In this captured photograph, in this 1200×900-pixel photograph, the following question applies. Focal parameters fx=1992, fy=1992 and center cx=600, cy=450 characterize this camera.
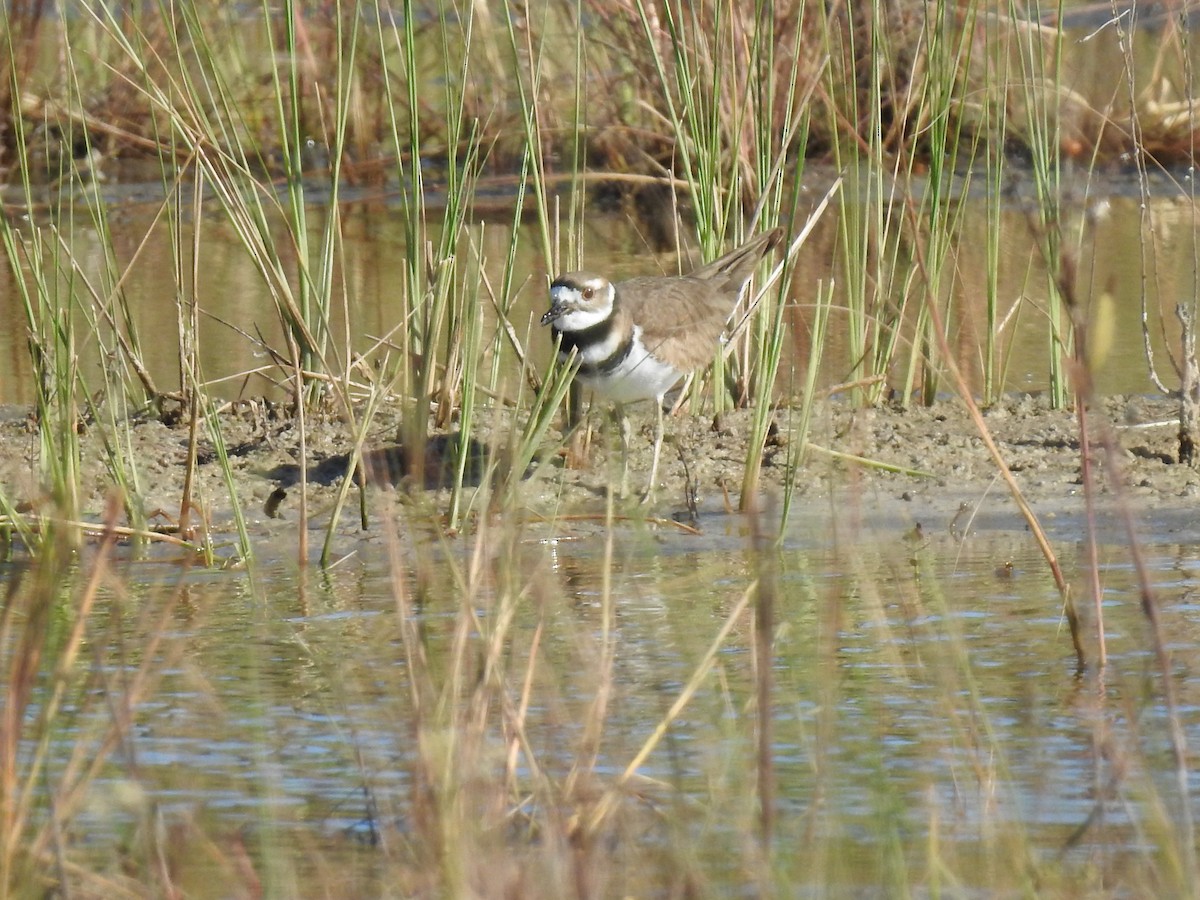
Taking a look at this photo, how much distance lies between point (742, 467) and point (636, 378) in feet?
1.41

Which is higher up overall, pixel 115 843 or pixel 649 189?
pixel 649 189

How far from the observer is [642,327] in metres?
6.36

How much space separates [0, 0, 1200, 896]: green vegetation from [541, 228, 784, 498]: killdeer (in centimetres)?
15

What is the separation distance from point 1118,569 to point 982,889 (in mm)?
2267

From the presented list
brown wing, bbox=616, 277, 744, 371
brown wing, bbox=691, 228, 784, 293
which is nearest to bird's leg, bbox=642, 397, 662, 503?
brown wing, bbox=616, 277, 744, 371

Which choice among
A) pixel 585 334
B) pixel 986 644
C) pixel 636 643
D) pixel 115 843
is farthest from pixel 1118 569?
pixel 115 843

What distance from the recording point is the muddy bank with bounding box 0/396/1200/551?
575cm

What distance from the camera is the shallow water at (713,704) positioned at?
3.11 m

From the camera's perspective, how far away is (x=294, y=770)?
3654 mm

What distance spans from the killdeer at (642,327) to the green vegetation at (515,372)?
0.15m

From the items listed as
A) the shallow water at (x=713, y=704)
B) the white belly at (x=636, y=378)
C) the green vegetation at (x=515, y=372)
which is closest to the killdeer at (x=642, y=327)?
the white belly at (x=636, y=378)

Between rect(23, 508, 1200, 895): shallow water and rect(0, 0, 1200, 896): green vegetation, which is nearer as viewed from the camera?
rect(0, 0, 1200, 896): green vegetation

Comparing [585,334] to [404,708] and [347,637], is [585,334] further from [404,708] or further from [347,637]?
[404,708]

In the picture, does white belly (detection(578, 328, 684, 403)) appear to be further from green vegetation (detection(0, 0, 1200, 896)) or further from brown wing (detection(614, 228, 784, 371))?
green vegetation (detection(0, 0, 1200, 896))
